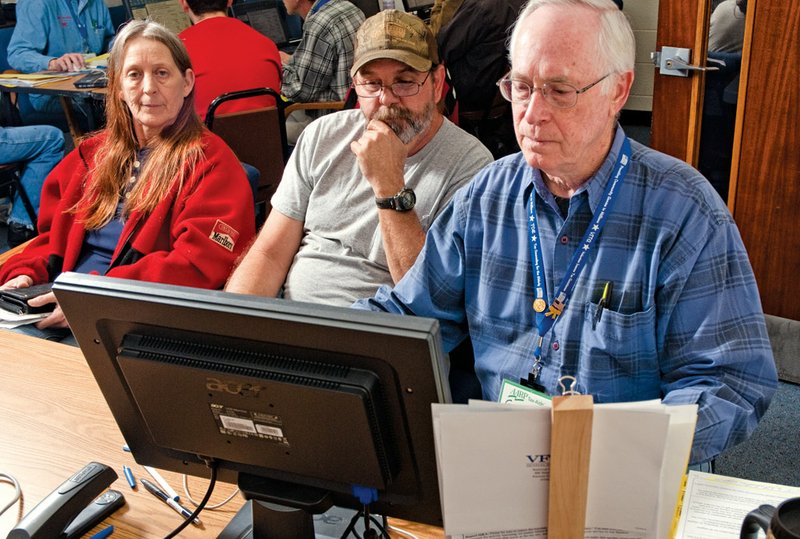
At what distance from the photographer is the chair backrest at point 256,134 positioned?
304 cm

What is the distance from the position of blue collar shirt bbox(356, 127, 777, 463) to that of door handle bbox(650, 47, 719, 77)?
4.46ft

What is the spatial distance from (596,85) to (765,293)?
1.71 metres

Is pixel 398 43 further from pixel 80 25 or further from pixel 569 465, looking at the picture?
pixel 80 25

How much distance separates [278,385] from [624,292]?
0.72 m

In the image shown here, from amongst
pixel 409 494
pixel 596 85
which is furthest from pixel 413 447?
pixel 596 85

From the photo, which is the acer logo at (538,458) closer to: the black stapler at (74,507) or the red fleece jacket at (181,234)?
the black stapler at (74,507)

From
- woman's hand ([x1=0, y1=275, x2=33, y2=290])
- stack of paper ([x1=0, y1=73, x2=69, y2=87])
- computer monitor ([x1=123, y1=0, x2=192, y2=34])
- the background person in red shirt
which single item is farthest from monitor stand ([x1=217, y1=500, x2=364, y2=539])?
computer monitor ([x1=123, y1=0, x2=192, y2=34])

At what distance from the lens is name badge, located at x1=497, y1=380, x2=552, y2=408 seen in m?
1.48

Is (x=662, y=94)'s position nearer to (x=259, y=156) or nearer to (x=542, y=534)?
(x=259, y=156)

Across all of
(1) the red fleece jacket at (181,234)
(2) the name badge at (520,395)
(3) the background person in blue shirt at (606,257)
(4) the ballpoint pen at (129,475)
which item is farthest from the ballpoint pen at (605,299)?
(1) the red fleece jacket at (181,234)

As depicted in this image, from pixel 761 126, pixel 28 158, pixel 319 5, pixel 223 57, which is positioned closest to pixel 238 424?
pixel 761 126

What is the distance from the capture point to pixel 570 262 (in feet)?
4.82

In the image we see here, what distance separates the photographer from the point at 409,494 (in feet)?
3.48

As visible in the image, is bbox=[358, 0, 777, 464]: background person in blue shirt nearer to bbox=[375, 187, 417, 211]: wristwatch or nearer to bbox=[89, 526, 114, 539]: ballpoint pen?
bbox=[375, 187, 417, 211]: wristwatch
